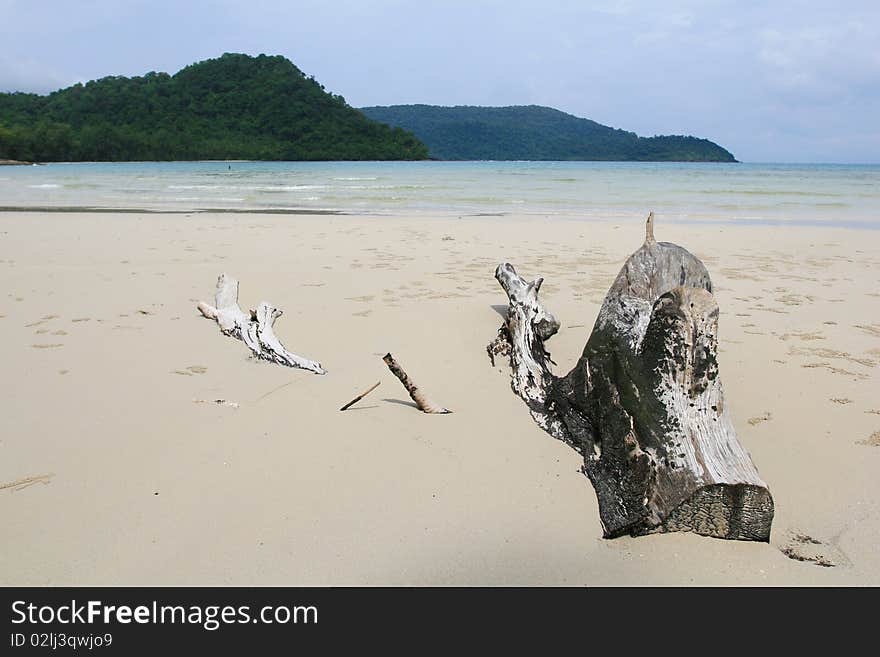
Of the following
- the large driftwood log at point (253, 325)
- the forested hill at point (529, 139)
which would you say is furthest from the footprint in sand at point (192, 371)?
the forested hill at point (529, 139)

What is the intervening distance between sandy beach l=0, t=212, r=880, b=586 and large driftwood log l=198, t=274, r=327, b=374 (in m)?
0.11

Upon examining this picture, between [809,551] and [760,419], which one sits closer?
[809,551]

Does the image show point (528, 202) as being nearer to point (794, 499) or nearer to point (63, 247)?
point (63, 247)

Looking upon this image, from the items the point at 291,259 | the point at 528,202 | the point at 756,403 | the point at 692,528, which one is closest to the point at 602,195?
the point at 528,202

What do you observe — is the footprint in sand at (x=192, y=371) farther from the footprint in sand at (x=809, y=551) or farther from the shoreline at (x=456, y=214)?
the shoreline at (x=456, y=214)

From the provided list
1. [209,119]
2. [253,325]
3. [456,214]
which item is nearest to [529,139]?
[209,119]

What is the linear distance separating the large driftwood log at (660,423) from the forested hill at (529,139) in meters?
128

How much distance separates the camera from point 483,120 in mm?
141125

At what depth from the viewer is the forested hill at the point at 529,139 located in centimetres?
12912

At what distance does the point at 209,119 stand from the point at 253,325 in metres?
98.0

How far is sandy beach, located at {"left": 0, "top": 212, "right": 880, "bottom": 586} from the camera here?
2211 millimetres

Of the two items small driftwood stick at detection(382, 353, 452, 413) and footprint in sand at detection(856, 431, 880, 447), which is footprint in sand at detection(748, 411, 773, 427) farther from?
small driftwood stick at detection(382, 353, 452, 413)

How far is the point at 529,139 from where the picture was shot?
135 metres

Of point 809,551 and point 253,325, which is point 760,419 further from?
point 253,325
